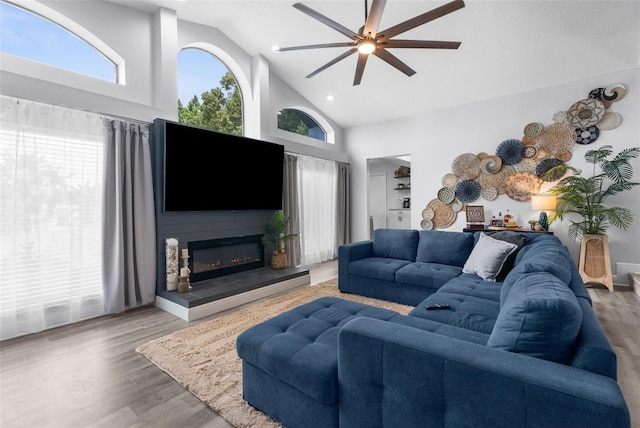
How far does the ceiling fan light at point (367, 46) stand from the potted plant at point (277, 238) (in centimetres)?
272

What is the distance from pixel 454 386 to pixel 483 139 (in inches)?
199

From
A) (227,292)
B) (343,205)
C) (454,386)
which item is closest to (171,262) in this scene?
(227,292)

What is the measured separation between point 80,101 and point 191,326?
99.3 inches

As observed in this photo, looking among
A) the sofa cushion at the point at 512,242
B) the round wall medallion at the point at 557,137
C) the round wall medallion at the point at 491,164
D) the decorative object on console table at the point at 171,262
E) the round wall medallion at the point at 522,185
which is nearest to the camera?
the sofa cushion at the point at 512,242

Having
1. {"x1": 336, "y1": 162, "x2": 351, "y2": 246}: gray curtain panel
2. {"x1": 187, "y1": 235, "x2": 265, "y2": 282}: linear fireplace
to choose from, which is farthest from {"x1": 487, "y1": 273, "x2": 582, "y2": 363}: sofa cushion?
{"x1": 336, "y1": 162, "x2": 351, "y2": 246}: gray curtain panel

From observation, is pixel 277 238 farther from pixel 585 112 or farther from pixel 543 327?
pixel 585 112

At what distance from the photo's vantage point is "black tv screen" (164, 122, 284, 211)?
11.6 ft

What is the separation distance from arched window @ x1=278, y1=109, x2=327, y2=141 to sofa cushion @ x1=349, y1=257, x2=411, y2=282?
302 centimetres

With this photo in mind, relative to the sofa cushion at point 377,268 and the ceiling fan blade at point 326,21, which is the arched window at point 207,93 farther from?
the sofa cushion at point 377,268

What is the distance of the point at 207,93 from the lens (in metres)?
4.49

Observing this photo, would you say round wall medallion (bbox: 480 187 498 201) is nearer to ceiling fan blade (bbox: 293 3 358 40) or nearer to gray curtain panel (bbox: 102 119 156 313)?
ceiling fan blade (bbox: 293 3 358 40)

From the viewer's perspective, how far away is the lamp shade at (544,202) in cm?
424

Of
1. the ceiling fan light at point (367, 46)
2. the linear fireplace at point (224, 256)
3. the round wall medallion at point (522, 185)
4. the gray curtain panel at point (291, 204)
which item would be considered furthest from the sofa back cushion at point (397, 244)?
the ceiling fan light at point (367, 46)

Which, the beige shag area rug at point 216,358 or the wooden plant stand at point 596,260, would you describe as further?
the wooden plant stand at point 596,260
